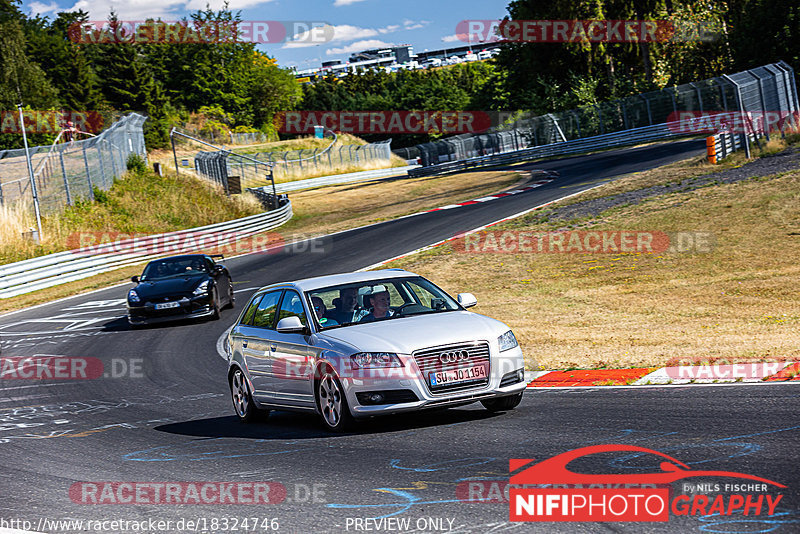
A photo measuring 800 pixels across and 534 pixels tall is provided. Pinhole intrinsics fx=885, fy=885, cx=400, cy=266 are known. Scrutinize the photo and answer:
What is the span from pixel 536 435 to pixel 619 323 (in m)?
8.03

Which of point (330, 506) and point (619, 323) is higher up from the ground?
point (330, 506)

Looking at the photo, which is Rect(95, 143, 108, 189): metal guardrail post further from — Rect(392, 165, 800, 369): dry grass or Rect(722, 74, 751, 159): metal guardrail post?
Rect(722, 74, 751, 159): metal guardrail post

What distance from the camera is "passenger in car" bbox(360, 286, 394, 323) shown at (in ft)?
29.0

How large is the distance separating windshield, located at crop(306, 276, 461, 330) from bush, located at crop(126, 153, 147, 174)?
118 ft

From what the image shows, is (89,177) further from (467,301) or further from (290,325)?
(467,301)

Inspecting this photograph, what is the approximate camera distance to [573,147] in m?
57.3

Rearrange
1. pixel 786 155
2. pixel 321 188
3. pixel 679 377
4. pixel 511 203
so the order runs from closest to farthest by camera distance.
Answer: pixel 679 377, pixel 786 155, pixel 511 203, pixel 321 188

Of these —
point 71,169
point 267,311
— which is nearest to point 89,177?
point 71,169

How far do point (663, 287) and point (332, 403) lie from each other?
1143 centimetres

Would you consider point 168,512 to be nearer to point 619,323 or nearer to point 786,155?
point 619,323

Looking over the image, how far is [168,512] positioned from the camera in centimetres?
594

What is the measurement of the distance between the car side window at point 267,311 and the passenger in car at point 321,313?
0.69m

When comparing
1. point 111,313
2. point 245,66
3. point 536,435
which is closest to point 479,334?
point 536,435

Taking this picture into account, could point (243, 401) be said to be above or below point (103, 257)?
below
